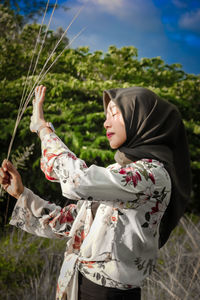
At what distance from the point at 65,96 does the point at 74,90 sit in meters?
0.21

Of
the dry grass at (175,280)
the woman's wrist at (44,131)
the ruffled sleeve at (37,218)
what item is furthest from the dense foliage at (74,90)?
the woman's wrist at (44,131)

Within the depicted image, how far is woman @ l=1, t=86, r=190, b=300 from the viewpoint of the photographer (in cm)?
109

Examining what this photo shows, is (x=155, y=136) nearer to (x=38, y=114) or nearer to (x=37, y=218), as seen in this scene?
(x=38, y=114)

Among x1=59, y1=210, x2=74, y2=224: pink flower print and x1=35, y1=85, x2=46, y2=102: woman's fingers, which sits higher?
x1=35, y1=85, x2=46, y2=102: woman's fingers

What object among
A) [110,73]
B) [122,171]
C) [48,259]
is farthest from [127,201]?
[110,73]

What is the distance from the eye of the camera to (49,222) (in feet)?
4.79

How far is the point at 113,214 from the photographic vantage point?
3.93 feet

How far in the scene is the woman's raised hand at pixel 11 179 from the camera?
4.40 feet

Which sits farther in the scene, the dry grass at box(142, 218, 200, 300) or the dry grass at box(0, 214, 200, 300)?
the dry grass at box(0, 214, 200, 300)

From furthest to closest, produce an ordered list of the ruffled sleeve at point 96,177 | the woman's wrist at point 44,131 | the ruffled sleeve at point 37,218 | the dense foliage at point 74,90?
the dense foliage at point 74,90
the ruffled sleeve at point 37,218
the woman's wrist at point 44,131
the ruffled sleeve at point 96,177

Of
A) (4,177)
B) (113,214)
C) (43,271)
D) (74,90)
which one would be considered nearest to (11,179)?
(4,177)

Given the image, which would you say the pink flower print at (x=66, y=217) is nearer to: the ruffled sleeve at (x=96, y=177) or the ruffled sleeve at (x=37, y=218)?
the ruffled sleeve at (x=37, y=218)

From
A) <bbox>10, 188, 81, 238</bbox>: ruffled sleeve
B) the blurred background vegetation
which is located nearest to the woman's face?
<bbox>10, 188, 81, 238</bbox>: ruffled sleeve

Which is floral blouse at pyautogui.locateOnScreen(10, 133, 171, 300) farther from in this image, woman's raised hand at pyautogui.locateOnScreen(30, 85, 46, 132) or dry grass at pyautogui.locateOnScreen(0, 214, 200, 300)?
dry grass at pyautogui.locateOnScreen(0, 214, 200, 300)
